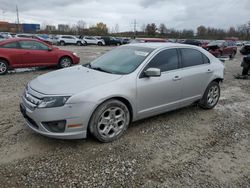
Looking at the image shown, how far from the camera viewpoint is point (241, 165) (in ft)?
10.5

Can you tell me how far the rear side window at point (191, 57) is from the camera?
459 cm

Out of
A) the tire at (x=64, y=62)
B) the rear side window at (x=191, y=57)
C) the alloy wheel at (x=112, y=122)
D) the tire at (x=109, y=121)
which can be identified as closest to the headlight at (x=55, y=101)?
the tire at (x=109, y=121)

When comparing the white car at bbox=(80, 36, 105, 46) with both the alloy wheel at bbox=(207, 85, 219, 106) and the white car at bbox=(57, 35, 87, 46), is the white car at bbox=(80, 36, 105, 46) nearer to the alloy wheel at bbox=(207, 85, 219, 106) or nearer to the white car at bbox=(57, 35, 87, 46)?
the white car at bbox=(57, 35, 87, 46)

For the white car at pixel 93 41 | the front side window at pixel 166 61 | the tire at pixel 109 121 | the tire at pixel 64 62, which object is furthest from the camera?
the white car at pixel 93 41

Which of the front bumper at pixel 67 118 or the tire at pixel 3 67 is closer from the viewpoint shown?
the front bumper at pixel 67 118

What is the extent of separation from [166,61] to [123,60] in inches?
32.3

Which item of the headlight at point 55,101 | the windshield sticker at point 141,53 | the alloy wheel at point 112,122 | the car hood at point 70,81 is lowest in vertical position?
the alloy wheel at point 112,122

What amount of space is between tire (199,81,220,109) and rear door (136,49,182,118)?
1.01m

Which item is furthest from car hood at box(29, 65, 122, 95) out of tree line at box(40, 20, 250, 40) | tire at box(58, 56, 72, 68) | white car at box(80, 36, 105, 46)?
tree line at box(40, 20, 250, 40)

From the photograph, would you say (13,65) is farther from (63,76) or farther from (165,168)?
(165,168)

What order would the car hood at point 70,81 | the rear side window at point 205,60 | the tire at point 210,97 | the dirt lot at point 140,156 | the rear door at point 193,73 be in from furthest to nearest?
the tire at point 210,97
the rear side window at point 205,60
the rear door at point 193,73
the car hood at point 70,81
the dirt lot at point 140,156

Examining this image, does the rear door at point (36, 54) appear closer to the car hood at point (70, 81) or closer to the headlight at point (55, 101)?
the car hood at point (70, 81)

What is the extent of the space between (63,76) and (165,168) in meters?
2.22

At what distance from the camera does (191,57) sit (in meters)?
4.78
